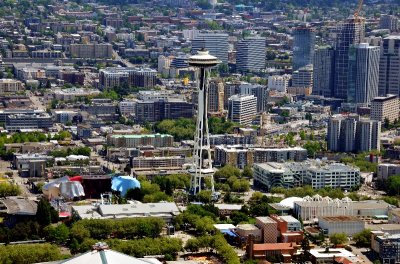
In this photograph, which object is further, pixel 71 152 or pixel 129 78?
pixel 129 78

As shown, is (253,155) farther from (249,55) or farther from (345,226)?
(249,55)

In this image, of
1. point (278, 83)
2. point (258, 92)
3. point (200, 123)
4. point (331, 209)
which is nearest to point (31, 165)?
point (200, 123)

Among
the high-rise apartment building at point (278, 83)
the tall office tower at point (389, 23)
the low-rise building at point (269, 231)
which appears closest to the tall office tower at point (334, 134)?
the low-rise building at point (269, 231)

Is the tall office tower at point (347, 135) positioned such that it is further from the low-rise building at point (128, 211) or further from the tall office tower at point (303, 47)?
the tall office tower at point (303, 47)

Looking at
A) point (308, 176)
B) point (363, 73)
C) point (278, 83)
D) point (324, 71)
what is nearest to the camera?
point (308, 176)

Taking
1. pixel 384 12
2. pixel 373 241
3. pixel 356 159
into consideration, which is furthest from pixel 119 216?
pixel 384 12

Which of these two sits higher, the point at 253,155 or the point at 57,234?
the point at 253,155
